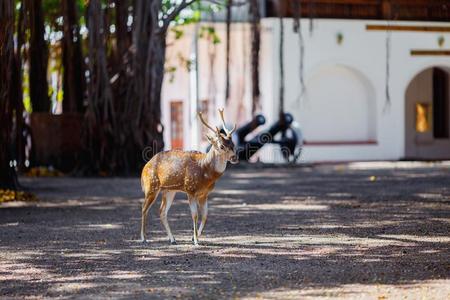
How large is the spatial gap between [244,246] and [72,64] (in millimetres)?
11079

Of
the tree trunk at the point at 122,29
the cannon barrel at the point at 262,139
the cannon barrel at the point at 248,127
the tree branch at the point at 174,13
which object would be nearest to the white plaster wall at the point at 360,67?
the cannon barrel at the point at 248,127

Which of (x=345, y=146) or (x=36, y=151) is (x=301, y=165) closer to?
(x=345, y=146)

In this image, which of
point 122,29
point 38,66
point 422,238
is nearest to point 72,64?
point 38,66

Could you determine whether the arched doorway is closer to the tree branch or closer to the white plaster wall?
the white plaster wall

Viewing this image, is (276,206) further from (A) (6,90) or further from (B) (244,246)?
(B) (244,246)

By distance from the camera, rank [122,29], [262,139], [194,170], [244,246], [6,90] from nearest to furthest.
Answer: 1. [194,170]
2. [244,246]
3. [6,90]
4. [122,29]
5. [262,139]

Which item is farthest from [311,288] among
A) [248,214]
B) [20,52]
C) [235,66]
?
[235,66]

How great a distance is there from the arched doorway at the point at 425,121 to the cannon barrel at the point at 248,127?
5447 millimetres

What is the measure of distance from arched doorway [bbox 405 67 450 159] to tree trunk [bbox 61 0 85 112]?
10.4m

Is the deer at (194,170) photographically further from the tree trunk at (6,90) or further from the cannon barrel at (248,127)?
the cannon barrel at (248,127)

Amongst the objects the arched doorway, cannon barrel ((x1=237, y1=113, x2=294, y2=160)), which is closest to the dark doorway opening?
the arched doorway

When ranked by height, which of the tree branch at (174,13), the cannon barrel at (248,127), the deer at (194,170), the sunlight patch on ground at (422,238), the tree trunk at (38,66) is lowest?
the sunlight patch on ground at (422,238)

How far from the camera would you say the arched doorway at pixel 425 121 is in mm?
26062

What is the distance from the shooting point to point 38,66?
18938 millimetres
